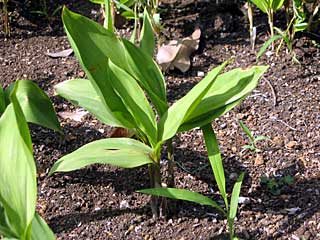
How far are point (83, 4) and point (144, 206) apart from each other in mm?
1164

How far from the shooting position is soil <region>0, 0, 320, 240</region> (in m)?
1.75

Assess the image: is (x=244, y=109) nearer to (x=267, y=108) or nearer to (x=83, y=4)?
(x=267, y=108)

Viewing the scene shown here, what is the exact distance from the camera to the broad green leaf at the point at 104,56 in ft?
5.23

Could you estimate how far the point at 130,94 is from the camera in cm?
Result: 159

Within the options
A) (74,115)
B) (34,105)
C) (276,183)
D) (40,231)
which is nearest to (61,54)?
(74,115)

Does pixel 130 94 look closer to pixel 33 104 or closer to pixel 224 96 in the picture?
pixel 224 96

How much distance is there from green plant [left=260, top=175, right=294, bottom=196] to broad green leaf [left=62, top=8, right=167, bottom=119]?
38 centimetres

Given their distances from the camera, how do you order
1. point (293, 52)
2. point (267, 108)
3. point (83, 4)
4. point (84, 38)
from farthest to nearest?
point (83, 4), point (293, 52), point (267, 108), point (84, 38)

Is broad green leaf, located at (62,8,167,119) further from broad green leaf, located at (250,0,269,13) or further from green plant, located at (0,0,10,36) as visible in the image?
green plant, located at (0,0,10,36)

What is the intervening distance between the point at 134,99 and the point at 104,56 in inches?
4.7

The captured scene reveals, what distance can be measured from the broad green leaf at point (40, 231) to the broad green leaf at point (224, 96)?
393 mm

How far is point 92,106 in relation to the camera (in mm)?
1727

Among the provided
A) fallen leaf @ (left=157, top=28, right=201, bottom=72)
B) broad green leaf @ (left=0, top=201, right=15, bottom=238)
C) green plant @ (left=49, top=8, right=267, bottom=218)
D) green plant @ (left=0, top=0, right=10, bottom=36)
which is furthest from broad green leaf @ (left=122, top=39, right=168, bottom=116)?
green plant @ (left=0, top=0, right=10, bottom=36)

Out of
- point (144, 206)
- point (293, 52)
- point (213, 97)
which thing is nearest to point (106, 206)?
point (144, 206)
